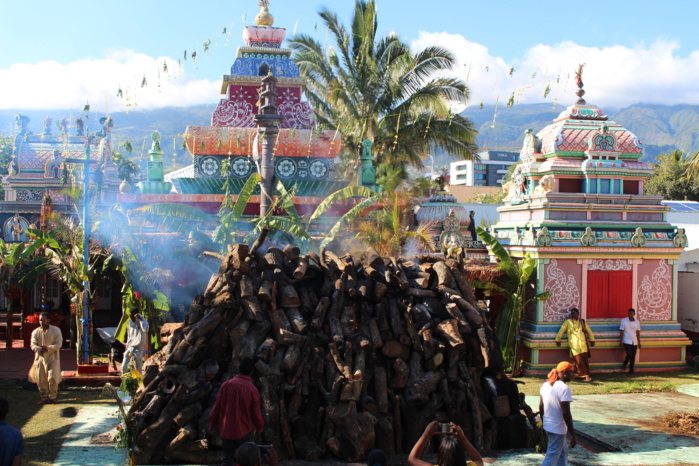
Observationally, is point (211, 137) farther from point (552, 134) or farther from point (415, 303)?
point (415, 303)

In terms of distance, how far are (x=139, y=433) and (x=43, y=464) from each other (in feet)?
3.74

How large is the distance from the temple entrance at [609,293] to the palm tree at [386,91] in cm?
835

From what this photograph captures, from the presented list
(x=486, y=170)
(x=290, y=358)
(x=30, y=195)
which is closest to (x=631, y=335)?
(x=290, y=358)

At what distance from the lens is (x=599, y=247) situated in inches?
565

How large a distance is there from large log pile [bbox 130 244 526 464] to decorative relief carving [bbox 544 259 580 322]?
18.2ft

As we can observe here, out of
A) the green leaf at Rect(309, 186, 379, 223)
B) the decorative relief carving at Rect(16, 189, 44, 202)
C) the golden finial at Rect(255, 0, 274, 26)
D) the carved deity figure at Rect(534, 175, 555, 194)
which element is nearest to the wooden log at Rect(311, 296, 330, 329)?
the green leaf at Rect(309, 186, 379, 223)

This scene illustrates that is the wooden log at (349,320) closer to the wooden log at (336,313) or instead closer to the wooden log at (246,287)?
the wooden log at (336,313)

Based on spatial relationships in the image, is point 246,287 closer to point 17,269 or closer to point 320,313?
point 320,313

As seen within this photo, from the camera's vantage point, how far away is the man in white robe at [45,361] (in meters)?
10.7

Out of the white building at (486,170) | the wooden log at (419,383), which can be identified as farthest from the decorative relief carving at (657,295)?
the white building at (486,170)

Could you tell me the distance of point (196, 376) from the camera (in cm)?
798

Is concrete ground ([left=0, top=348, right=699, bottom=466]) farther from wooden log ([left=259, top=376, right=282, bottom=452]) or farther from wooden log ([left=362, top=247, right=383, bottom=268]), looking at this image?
wooden log ([left=362, top=247, right=383, bottom=268])

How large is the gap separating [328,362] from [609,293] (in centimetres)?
845

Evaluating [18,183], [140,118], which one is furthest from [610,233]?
[140,118]
